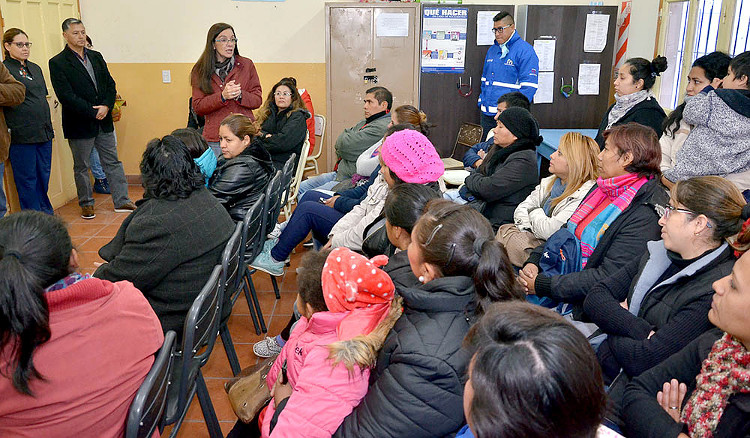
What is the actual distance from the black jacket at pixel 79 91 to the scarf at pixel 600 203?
4.31 meters

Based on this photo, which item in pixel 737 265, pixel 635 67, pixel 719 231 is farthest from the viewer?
pixel 635 67

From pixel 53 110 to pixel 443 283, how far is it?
5136 mm

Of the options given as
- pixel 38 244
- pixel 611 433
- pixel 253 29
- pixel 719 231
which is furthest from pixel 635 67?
pixel 253 29

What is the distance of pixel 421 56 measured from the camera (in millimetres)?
6312

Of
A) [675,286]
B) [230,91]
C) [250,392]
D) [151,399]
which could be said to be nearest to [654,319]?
[675,286]

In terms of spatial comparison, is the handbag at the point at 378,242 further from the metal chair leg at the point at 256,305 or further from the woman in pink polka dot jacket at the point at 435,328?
the woman in pink polka dot jacket at the point at 435,328

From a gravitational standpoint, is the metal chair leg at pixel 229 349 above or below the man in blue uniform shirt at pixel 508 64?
below

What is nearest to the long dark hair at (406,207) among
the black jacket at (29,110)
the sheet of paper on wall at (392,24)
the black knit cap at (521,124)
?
the black knit cap at (521,124)

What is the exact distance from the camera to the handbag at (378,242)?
2.67 meters

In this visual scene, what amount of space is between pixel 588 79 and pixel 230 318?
4643mm

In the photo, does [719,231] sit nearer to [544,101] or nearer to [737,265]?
[737,265]

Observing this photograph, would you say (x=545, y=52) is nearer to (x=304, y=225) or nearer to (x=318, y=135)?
(x=318, y=135)

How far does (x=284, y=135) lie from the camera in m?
4.55

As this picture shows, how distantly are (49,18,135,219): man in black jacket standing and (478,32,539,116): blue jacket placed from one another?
3.53 metres
